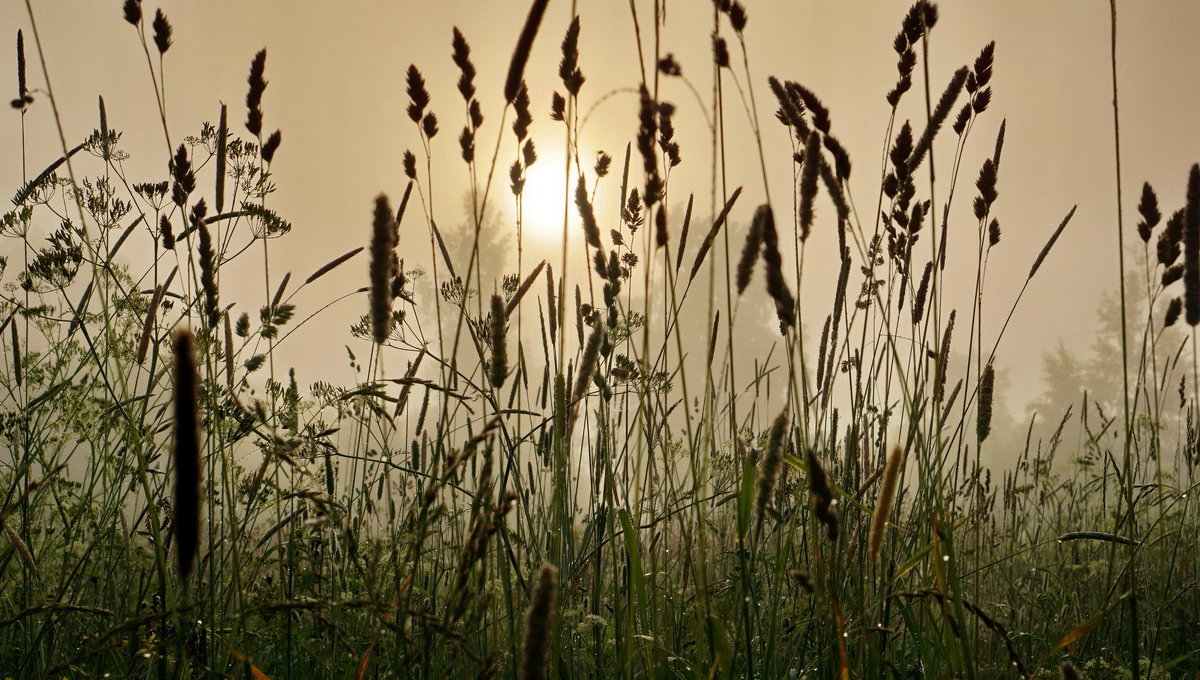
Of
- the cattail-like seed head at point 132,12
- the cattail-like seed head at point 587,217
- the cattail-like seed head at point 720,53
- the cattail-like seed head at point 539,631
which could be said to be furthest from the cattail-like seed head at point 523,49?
the cattail-like seed head at point 132,12

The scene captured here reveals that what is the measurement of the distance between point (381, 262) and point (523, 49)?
15.9 inches

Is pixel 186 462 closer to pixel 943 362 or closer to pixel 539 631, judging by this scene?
pixel 539 631

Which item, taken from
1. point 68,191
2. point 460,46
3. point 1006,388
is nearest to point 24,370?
point 68,191

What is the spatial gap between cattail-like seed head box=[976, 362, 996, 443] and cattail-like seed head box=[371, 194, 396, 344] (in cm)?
155

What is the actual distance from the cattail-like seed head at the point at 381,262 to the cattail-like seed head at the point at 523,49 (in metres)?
0.29

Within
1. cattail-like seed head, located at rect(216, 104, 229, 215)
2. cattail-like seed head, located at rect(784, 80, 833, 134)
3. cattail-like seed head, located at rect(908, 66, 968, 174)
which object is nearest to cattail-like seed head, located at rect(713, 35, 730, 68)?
cattail-like seed head, located at rect(784, 80, 833, 134)

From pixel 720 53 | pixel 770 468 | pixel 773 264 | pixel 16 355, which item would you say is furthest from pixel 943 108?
pixel 16 355

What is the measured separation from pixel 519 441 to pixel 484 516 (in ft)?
2.47

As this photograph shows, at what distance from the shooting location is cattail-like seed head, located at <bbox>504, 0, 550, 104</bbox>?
1.15 m

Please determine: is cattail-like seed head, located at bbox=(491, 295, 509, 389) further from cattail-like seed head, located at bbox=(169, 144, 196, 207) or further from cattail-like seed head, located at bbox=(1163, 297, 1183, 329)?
cattail-like seed head, located at bbox=(1163, 297, 1183, 329)

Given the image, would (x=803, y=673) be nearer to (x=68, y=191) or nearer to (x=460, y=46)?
(x=460, y=46)

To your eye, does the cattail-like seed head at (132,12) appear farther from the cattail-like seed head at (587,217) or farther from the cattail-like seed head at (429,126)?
the cattail-like seed head at (587,217)

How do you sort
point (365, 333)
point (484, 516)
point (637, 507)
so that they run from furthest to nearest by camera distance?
point (365, 333) → point (637, 507) → point (484, 516)

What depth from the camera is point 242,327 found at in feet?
7.55
